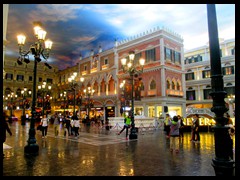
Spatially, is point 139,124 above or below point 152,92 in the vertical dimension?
below

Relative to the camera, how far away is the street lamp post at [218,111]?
4.75 metres

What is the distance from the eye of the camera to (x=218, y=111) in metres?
4.93

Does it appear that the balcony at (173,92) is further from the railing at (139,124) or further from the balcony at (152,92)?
the railing at (139,124)

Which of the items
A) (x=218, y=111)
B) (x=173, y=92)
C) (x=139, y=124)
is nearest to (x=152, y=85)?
(x=173, y=92)

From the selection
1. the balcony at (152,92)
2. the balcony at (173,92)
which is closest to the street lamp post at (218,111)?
the balcony at (173,92)

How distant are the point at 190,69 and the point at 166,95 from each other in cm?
1384

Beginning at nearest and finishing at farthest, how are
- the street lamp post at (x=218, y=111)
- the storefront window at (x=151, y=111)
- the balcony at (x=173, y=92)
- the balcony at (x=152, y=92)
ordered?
the street lamp post at (x=218, y=111)
the balcony at (x=173, y=92)
the balcony at (x=152, y=92)
the storefront window at (x=151, y=111)

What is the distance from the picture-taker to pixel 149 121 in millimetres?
20797

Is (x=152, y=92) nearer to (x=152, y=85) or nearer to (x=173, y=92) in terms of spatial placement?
(x=152, y=85)

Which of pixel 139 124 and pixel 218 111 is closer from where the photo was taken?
pixel 218 111

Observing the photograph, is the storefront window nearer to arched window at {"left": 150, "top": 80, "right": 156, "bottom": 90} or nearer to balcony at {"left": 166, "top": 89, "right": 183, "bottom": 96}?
arched window at {"left": 150, "top": 80, "right": 156, "bottom": 90}

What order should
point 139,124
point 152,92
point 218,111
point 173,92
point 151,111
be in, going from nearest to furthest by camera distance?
point 218,111
point 139,124
point 152,92
point 173,92
point 151,111
